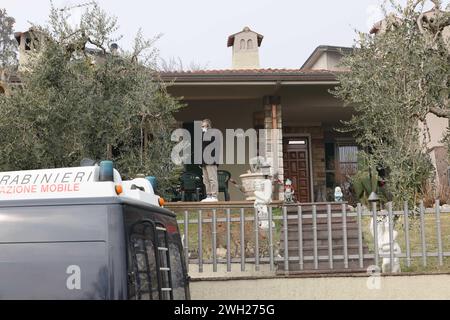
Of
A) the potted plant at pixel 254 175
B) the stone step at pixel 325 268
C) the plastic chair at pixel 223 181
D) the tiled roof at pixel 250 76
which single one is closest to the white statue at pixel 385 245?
the stone step at pixel 325 268

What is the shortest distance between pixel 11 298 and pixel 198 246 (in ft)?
15.3

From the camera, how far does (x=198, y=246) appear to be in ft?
28.8

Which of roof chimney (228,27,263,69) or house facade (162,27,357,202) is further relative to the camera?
roof chimney (228,27,263,69)

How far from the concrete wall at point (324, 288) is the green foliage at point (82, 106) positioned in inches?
96.6

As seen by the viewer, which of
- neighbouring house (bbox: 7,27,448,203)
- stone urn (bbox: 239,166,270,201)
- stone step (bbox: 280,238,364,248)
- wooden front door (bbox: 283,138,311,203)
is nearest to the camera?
stone step (bbox: 280,238,364,248)

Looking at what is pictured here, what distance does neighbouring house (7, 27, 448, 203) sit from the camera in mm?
14250

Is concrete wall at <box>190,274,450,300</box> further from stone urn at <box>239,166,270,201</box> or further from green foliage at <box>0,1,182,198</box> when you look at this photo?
stone urn at <box>239,166,270,201</box>

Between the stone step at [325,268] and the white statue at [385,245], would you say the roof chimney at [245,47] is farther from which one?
the stone step at [325,268]

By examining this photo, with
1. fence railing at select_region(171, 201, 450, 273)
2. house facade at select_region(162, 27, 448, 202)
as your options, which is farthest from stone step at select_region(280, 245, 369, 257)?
house facade at select_region(162, 27, 448, 202)

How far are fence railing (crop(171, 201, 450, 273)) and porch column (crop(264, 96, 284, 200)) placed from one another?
201 inches

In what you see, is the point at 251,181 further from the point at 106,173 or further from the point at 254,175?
the point at 106,173

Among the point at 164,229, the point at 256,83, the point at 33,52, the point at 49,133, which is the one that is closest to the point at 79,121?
the point at 49,133

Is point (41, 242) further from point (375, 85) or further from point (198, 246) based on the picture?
point (375, 85)

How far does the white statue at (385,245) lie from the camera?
28.2ft
